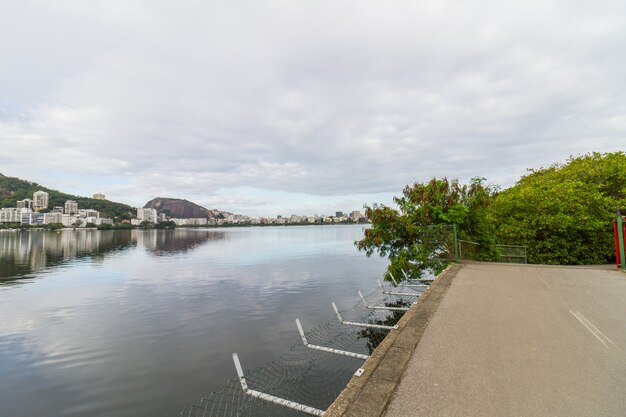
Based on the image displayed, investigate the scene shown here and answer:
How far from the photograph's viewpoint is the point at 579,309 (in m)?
6.54

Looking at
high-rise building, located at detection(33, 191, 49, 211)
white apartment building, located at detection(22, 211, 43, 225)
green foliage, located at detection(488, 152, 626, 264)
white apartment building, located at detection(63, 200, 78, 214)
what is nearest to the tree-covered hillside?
green foliage, located at detection(488, 152, 626, 264)

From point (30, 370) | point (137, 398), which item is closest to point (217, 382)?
point (137, 398)

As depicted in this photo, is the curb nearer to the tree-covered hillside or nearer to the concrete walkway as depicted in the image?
the concrete walkway

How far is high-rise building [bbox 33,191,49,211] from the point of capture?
180038 mm

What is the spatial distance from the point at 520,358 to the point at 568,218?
16.5 m

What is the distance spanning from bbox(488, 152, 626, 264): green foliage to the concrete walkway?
34.8 ft

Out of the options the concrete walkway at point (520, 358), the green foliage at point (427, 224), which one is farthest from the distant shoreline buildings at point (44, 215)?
the concrete walkway at point (520, 358)

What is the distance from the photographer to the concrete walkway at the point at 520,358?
120 inches

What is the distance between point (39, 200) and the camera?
18262 centimetres

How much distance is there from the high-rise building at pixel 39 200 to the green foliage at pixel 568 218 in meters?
241

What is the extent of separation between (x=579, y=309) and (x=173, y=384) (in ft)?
34.3

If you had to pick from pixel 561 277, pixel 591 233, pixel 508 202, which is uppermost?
pixel 508 202

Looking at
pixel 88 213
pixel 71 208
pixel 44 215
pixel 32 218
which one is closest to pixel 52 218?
pixel 44 215

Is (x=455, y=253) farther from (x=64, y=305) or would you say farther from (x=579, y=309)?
(x=64, y=305)
